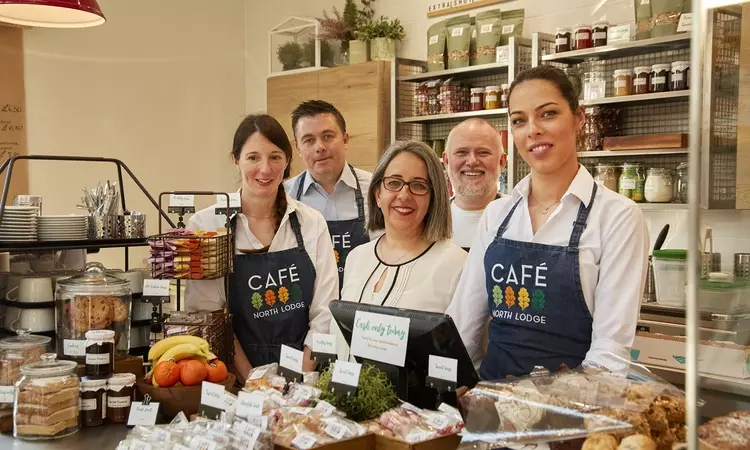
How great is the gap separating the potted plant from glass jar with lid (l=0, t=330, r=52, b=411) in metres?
4.19

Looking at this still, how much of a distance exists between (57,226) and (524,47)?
3.57 m

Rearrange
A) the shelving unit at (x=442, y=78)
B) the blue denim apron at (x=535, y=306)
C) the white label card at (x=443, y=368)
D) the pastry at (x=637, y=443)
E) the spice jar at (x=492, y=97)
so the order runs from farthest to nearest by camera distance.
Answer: the spice jar at (x=492, y=97) → the shelving unit at (x=442, y=78) → the blue denim apron at (x=535, y=306) → the white label card at (x=443, y=368) → the pastry at (x=637, y=443)

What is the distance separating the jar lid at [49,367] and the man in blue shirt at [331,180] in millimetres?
1742

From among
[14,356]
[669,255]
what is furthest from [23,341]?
[669,255]

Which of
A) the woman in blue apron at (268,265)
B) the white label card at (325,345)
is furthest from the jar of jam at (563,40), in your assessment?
the white label card at (325,345)

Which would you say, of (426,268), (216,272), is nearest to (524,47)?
(426,268)

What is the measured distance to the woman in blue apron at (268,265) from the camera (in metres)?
2.88

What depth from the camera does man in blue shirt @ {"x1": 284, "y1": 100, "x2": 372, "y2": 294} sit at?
12.5 feet

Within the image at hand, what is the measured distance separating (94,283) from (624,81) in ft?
11.1

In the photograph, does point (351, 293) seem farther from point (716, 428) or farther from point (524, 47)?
point (524, 47)

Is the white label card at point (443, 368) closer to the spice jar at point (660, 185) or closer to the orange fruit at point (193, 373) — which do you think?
the orange fruit at point (193, 373)

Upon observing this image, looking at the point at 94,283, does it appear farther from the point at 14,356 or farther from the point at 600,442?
the point at 600,442

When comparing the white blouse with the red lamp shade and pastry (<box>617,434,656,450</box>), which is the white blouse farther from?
the red lamp shade

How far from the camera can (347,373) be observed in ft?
6.07
